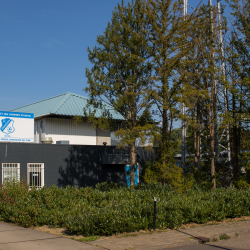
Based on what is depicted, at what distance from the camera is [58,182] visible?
62.3 feet

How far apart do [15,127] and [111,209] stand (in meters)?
11.4

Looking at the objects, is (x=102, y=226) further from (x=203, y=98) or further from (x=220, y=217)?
(x=203, y=98)

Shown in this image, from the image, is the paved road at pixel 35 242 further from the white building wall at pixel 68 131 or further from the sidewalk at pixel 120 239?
the white building wall at pixel 68 131

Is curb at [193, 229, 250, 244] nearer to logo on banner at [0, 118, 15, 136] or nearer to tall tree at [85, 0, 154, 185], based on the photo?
tall tree at [85, 0, 154, 185]

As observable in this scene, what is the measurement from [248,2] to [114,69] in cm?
761

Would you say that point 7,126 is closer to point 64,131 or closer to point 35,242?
point 64,131

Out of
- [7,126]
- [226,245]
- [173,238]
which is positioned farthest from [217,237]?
[7,126]

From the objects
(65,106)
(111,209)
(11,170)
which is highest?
(65,106)

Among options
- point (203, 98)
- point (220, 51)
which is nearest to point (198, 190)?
point (203, 98)

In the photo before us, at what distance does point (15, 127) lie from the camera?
63.1 feet

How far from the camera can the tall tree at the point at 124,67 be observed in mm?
16453

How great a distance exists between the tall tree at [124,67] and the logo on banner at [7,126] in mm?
4794

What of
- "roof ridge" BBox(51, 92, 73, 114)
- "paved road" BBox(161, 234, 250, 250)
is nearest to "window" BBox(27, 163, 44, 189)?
"roof ridge" BBox(51, 92, 73, 114)

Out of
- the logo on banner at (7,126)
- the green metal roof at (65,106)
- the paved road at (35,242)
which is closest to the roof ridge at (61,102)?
the green metal roof at (65,106)
